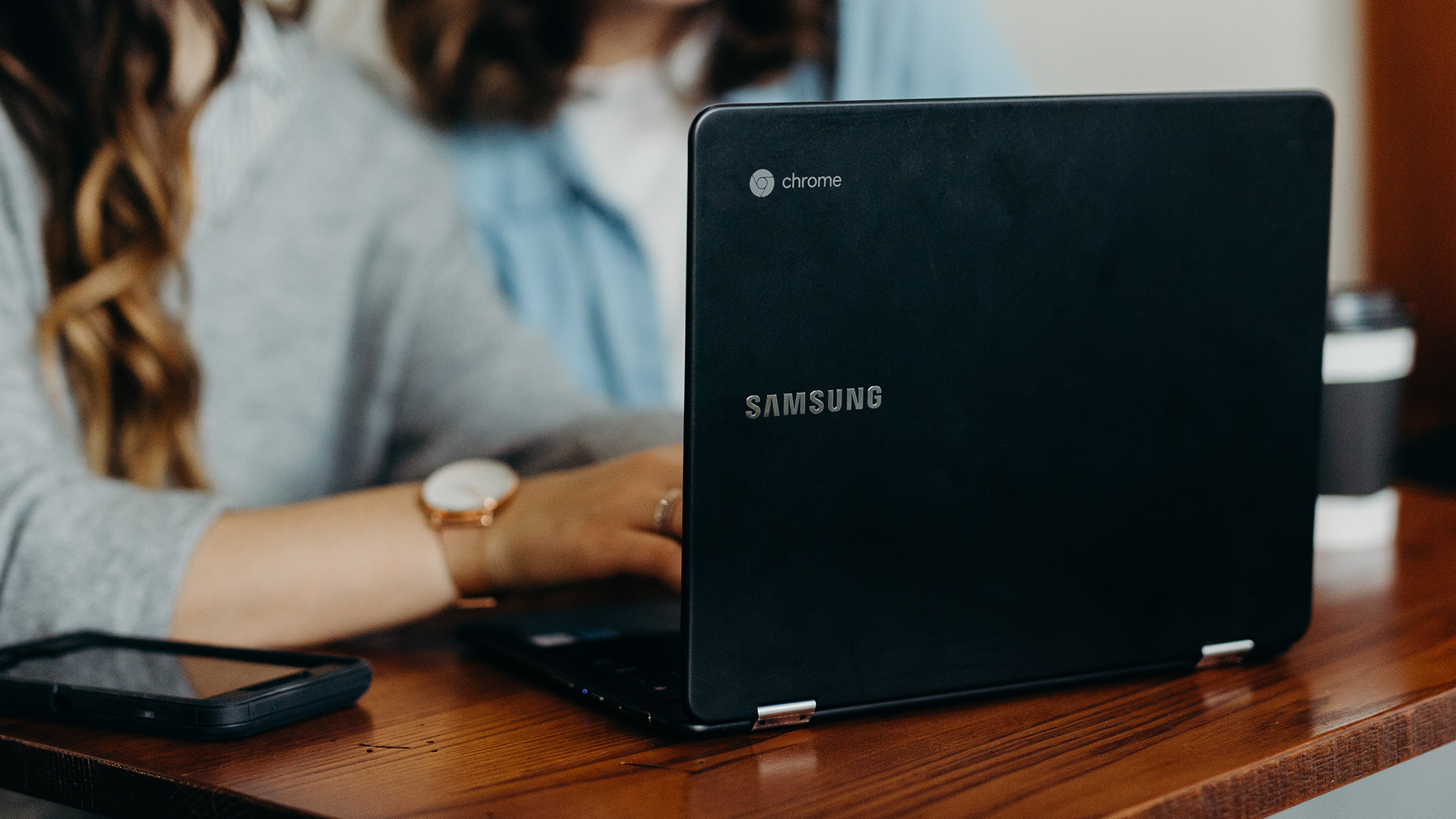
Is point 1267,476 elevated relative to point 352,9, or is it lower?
lower

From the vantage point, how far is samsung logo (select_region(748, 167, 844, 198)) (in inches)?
18.8

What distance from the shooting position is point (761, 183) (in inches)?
18.9

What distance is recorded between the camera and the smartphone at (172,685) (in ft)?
1.74

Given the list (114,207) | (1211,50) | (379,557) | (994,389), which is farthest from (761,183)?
(1211,50)

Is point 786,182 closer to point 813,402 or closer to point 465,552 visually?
point 813,402

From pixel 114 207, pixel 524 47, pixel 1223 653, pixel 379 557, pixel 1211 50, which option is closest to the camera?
pixel 1223 653

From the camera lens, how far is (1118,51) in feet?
5.58

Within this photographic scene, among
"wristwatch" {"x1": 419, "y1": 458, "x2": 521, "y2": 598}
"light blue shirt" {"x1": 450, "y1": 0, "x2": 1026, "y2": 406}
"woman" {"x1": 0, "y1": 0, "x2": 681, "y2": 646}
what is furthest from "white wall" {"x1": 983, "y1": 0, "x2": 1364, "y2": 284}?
"wristwatch" {"x1": 419, "y1": 458, "x2": 521, "y2": 598}

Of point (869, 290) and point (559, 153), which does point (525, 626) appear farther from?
point (559, 153)

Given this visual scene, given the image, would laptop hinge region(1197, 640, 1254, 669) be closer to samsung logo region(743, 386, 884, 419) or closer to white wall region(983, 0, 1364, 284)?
samsung logo region(743, 386, 884, 419)

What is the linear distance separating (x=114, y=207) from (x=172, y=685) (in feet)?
2.09

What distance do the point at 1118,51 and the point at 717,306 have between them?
143 cm

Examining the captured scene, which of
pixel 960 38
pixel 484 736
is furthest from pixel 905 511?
pixel 960 38

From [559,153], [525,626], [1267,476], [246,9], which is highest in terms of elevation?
[246,9]
